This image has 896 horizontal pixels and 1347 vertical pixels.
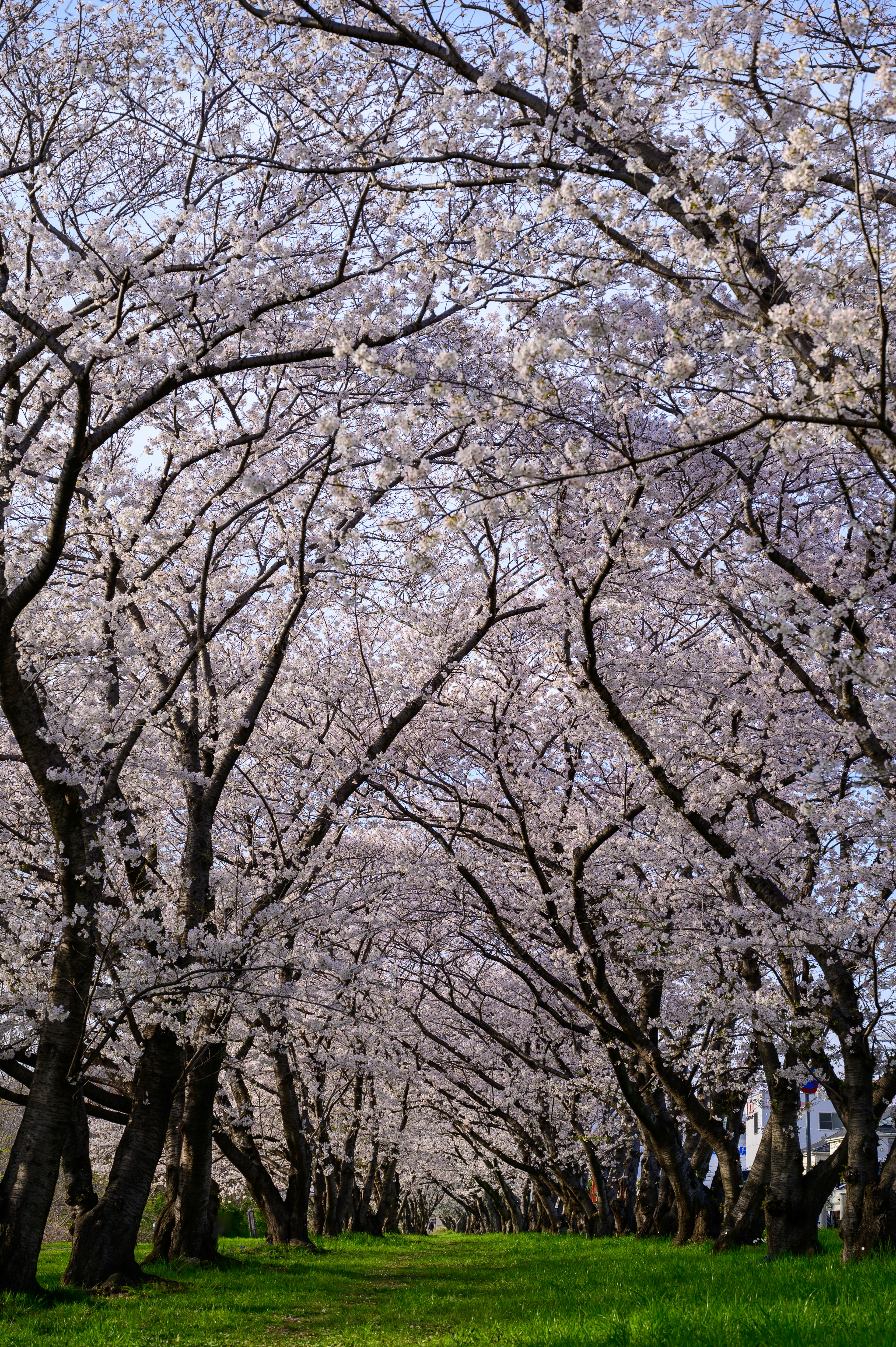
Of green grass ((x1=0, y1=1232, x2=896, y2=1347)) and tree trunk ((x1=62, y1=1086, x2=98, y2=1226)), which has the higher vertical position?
tree trunk ((x1=62, y1=1086, x2=98, y2=1226))

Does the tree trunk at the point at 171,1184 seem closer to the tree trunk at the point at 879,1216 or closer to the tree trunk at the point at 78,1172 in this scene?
the tree trunk at the point at 78,1172

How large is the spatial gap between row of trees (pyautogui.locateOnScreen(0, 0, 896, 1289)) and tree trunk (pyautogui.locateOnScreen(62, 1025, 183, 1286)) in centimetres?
5

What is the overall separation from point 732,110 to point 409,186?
2588 millimetres

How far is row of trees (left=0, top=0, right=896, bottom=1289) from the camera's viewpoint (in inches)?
261

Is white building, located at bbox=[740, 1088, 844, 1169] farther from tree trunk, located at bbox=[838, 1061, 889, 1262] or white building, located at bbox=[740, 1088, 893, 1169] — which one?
tree trunk, located at bbox=[838, 1061, 889, 1262]

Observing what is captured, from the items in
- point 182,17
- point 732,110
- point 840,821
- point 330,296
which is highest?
point 182,17

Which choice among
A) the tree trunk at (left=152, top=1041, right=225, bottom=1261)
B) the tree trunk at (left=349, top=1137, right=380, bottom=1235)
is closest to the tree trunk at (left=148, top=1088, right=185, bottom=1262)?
the tree trunk at (left=152, top=1041, right=225, bottom=1261)

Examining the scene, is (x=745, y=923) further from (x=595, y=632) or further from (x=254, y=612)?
(x=254, y=612)

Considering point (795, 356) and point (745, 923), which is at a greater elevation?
point (795, 356)

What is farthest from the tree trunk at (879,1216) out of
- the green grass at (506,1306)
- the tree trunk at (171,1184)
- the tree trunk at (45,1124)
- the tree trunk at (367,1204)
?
the tree trunk at (367,1204)

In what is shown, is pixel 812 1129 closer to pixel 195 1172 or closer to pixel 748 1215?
pixel 748 1215

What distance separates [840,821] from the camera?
33.8 ft

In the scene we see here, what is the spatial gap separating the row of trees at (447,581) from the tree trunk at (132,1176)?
5cm

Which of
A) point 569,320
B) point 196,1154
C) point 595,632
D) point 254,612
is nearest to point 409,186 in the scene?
point 569,320
